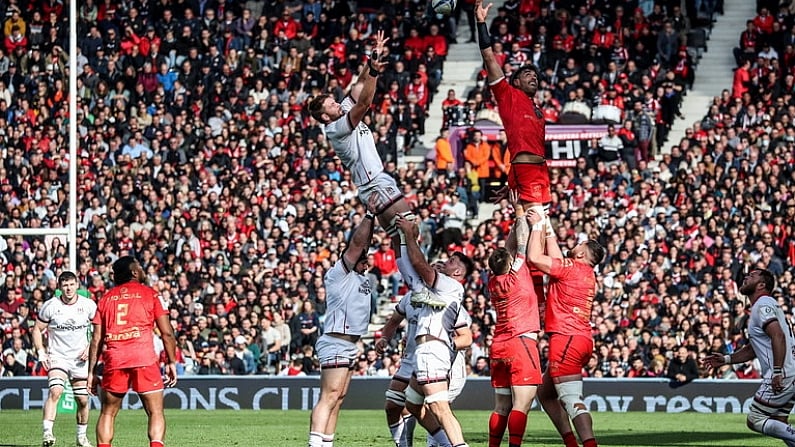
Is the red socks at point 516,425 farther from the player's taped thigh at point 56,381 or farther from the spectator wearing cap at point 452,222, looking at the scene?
the spectator wearing cap at point 452,222

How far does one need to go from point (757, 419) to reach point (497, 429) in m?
2.91

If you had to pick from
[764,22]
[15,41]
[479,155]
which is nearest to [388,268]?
[479,155]

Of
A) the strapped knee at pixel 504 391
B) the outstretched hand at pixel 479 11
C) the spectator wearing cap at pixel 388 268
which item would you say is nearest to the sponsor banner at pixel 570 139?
the spectator wearing cap at pixel 388 268

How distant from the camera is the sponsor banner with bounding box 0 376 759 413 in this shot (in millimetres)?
23094

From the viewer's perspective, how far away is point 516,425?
12961 mm

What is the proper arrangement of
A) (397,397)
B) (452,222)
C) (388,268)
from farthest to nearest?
(452,222) < (388,268) < (397,397)

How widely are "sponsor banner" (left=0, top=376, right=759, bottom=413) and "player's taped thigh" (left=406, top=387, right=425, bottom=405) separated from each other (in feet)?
34.1

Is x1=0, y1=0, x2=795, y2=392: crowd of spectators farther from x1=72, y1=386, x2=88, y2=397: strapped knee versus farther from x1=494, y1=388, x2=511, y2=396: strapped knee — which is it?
x1=494, y1=388, x2=511, y2=396: strapped knee

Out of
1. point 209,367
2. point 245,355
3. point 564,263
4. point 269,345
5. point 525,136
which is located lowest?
point 209,367

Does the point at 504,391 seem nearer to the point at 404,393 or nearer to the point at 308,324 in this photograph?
the point at 404,393

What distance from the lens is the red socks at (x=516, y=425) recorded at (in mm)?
12961

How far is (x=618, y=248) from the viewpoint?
26312 mm

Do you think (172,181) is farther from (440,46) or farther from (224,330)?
(440,46)

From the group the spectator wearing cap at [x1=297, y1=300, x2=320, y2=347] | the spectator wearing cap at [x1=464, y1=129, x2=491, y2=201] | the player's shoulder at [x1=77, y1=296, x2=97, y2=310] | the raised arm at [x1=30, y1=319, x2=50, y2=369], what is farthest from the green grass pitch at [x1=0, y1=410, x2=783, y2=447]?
the spectator wearing cap at [x1=464, y1=129, x2=491, y2=201]
